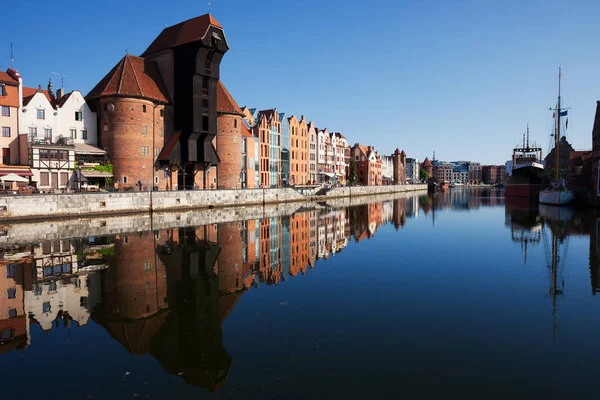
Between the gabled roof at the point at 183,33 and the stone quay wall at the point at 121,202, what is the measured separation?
20251mm

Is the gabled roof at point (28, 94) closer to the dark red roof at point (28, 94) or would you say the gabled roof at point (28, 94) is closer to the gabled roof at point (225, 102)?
the dark red roof at point (28, 94)

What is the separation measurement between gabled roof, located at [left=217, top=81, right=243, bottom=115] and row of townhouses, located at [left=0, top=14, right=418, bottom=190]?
0.17 meters

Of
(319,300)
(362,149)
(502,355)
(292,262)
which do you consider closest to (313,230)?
(292,262)

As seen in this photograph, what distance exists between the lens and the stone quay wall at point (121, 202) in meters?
34.7

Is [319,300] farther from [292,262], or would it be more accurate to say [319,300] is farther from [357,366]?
[292,262]

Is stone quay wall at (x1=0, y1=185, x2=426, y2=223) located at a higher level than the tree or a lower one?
lower

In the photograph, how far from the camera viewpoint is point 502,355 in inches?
367

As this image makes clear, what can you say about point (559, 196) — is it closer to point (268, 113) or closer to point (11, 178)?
point (268, 113)

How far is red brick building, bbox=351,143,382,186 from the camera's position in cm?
12825

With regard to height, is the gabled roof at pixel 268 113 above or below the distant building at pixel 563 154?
above

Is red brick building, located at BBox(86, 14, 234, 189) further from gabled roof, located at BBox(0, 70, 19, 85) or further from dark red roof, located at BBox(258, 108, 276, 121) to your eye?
dark red roof, located at BBox(258, 108, 276, 121)

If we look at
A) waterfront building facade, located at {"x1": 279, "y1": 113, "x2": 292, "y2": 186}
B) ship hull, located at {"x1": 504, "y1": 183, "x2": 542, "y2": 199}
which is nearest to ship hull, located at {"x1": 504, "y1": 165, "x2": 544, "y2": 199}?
ship hull, located at {"x1": 504, "y1": 183, "x2": 542, "y2": 199}

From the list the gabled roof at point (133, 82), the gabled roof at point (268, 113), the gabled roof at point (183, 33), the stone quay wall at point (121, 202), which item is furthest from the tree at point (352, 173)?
the gabled roof at point (133, 82)

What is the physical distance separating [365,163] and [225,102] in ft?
250
